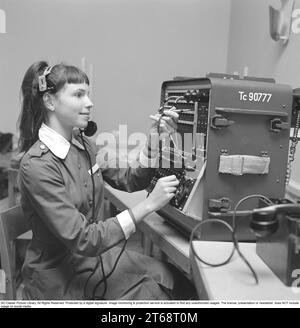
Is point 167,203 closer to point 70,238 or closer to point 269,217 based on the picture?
point 70,238

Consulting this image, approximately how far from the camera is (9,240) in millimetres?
1021

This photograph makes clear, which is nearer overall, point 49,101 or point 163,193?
point 163,193

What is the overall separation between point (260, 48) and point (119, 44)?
955 millimetres

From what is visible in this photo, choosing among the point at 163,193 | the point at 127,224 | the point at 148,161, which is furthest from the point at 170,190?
the point at 148,161

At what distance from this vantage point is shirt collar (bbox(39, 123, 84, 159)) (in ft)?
3.24

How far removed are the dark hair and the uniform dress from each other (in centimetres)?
6

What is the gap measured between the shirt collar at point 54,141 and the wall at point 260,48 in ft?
2.70

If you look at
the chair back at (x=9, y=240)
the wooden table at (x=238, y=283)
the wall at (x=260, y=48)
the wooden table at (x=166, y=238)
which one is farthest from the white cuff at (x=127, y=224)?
the wall at (x=260, y=48)

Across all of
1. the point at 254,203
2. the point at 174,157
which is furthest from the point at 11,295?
the point at 254,203

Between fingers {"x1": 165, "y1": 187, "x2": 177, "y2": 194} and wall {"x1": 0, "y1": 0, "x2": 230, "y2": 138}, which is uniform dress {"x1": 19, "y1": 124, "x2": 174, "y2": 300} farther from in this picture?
wall {"x1": 0, "y1": 0, "x2": 230, "y2": 138}

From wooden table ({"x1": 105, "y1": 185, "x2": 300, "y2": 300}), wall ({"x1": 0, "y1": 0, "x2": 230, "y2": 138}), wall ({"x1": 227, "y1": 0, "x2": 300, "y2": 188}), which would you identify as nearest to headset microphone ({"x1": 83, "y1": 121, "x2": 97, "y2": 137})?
wooden table ({"x1": 105, "y1": 185, "x2": 300, "y2": 300})

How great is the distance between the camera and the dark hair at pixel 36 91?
102 centimetres

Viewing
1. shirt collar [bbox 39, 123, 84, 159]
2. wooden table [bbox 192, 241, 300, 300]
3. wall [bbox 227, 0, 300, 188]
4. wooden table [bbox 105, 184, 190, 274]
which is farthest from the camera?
wall [bbox 227, 0, 300, 188]

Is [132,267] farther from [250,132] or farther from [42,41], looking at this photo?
[42,41]
